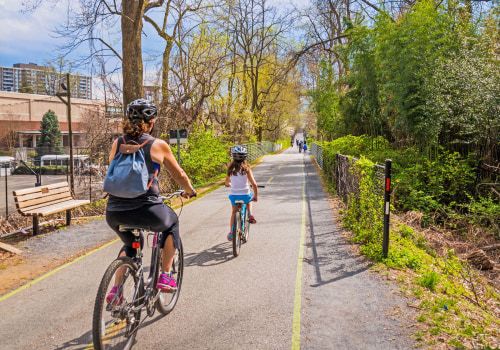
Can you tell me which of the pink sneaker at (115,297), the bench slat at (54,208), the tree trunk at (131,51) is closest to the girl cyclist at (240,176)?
the pink sneaker at (115,297)

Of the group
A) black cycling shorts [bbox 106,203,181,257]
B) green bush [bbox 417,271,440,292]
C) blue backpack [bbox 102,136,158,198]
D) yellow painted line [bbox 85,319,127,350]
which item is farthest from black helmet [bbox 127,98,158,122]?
green bush [bbox 417,271,440,292]

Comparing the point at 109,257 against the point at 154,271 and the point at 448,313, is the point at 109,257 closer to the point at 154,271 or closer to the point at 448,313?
the point at 154,271

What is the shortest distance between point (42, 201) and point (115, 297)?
616 centimetres

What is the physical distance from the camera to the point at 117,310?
317 cm

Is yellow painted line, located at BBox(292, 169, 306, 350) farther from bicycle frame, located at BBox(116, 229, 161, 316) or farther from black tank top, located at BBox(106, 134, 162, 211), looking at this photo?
black tank top, located at BBox(106, 134, 162, 211)

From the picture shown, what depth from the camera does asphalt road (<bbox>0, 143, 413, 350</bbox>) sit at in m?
3.76

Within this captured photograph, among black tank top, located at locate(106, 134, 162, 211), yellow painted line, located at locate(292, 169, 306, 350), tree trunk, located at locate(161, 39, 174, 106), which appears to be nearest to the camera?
black tank top, located at locate(106, 134, 162, 211)

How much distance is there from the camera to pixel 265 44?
4147cm

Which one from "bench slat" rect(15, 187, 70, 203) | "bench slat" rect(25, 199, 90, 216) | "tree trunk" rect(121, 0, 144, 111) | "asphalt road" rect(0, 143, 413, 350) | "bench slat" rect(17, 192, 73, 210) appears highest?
"tree trunk" rect(121, 0, 144, 111)

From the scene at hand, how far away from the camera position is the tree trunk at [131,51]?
12789mm

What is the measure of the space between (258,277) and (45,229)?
5.64m

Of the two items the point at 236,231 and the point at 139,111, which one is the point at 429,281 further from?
the point at 139,111

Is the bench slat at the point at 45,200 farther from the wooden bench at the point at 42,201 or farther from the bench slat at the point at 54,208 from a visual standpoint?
the bench slat at the point at 54,208

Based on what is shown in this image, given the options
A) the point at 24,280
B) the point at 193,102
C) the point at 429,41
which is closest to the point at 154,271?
the point at 24,280
